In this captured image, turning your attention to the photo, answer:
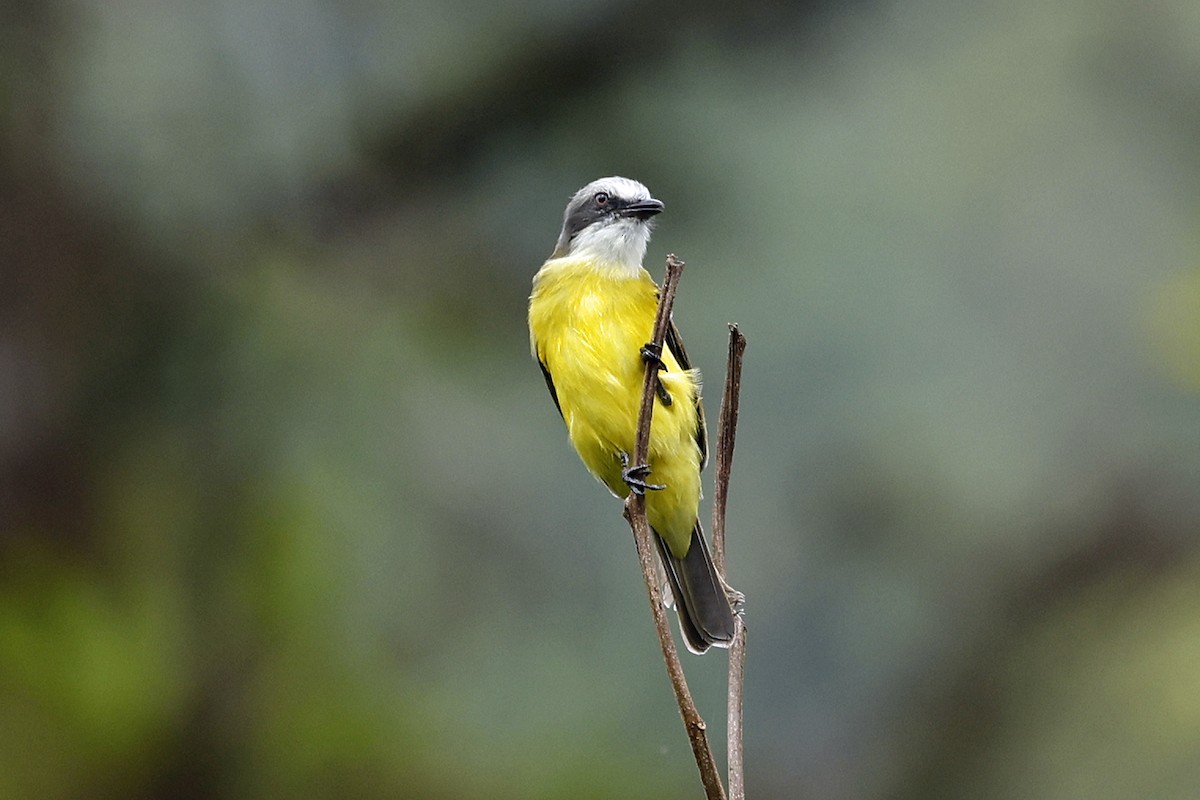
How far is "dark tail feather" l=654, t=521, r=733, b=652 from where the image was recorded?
78.4 inches

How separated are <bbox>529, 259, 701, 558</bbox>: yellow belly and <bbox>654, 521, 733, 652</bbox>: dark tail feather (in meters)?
0.02

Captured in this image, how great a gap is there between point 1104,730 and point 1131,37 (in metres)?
1.94

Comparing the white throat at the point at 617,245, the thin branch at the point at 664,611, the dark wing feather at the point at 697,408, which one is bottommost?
the thin branch at the point at 664,611

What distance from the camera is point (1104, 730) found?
3262 mm

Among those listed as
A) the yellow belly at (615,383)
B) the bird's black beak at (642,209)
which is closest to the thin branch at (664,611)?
the yellow belly at (615,383)

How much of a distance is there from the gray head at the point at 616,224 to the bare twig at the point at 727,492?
2.94 feet

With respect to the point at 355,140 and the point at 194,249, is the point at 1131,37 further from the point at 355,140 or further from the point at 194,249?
the point at 194,249

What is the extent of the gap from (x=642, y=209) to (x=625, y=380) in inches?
11.1

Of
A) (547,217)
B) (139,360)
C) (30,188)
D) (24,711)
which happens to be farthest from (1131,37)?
(24,711)

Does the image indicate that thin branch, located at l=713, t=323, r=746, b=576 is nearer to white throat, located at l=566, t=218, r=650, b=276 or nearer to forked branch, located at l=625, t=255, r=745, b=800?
forked branch, located at l=625, t=255, r=745, b=800

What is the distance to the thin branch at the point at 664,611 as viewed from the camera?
0.98m

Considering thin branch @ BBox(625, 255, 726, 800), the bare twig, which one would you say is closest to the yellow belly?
thin branch @ BBox(625, 255, 726, 800)

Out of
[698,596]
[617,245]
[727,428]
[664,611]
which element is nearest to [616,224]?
[617,245]

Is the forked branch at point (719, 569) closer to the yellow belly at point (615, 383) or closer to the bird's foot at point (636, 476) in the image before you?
the bird's foot at point (636, 476)
